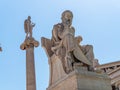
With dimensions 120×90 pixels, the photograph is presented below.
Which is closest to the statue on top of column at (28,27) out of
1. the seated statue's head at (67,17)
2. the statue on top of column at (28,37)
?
the statue on top of column at (28,37)

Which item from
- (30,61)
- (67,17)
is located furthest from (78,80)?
(30,61)

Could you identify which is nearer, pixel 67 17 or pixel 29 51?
pixel 67 17

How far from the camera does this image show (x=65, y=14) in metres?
13.1

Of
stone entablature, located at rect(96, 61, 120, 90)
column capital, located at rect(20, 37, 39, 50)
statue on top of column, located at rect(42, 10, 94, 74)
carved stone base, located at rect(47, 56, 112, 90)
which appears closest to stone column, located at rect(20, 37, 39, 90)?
column capital, located at rect(20, 37, 39, 50)

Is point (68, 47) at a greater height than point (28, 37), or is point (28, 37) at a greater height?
point (28, 37)

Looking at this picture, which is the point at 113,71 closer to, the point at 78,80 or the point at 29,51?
the point at 29,51

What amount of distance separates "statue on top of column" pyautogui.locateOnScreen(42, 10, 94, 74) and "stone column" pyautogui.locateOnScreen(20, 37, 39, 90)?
1380 cm

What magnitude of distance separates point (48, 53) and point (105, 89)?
2.47 meters

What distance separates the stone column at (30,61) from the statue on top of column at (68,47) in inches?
543

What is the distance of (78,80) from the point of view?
11516 millimetres

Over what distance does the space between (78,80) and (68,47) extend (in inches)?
Result: 48.8

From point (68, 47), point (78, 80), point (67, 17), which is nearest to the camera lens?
point (78, 80)

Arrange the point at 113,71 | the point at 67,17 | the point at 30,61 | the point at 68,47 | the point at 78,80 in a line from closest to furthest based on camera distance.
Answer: the point at 78,80 < the point at 68,47 < the point at 67,17 < the point at 30,61 < the point at 113,71

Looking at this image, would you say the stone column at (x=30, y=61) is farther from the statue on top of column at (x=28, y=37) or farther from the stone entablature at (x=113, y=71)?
the stone entablature at (x=113, y=71)
